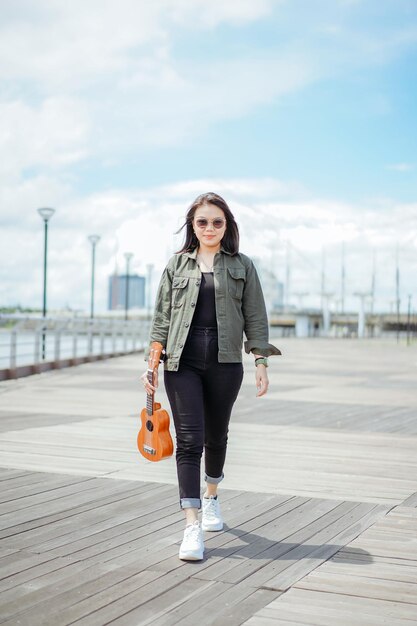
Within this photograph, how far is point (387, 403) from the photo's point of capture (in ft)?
43.6

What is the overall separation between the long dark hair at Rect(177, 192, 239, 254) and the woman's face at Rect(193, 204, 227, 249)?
28 mm

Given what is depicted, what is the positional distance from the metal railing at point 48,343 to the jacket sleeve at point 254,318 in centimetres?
1300

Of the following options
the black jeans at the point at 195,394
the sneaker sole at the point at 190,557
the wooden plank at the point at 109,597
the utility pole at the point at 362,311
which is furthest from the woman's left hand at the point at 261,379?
the utility pole at the point at 362,311

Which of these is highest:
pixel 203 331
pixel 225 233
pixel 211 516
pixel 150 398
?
pixel 225 233

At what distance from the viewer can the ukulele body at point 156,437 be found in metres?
4.43

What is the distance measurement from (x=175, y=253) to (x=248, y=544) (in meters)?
1.44

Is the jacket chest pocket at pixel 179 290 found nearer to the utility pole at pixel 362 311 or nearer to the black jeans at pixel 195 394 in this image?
the black jeans at pixel 195 394

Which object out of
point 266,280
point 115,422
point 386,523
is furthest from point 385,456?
point 266,280

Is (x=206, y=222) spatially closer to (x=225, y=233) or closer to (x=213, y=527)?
(x=225, y=233)

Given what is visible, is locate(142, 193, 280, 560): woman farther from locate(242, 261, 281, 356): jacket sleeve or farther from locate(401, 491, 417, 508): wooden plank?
locate(401, 491, 417, 508): wooden plank

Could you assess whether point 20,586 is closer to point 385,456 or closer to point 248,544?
point 248,544

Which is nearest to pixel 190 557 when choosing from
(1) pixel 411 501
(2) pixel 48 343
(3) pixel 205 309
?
(3) pixel 205 309

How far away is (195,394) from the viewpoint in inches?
173

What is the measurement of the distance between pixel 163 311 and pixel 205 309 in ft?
0.73
